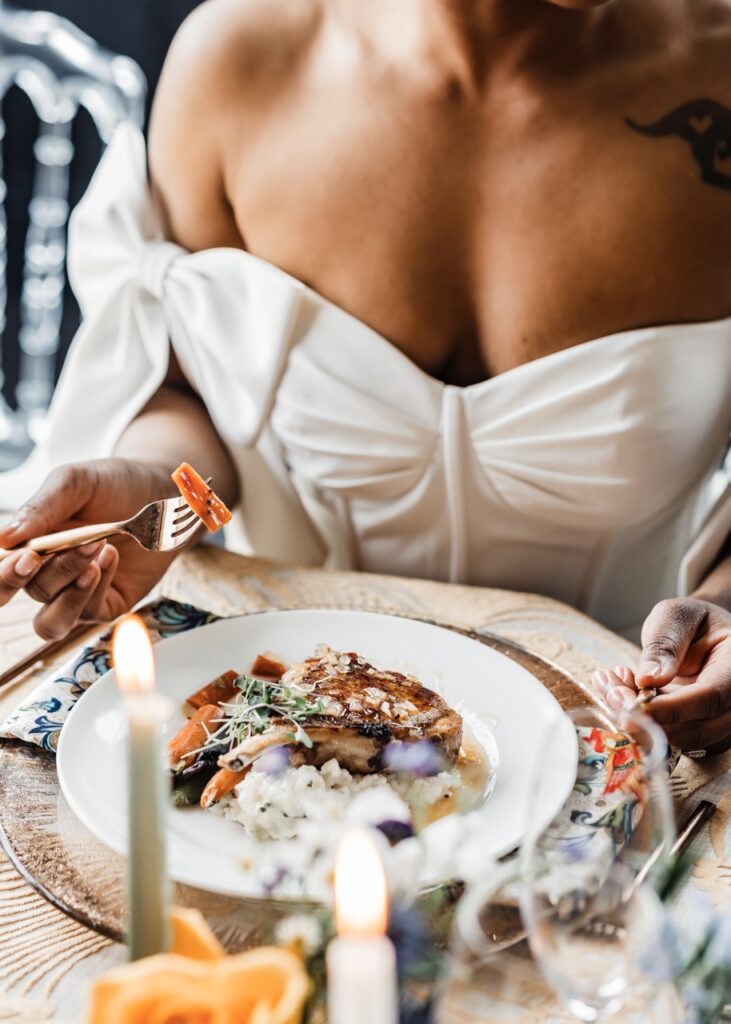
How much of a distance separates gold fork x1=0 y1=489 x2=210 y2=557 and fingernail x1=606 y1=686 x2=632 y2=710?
1.57ft

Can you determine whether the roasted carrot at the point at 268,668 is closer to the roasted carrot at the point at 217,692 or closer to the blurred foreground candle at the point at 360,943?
the roasted carrot at the point at 217,692

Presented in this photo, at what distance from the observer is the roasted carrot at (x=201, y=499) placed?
111cm

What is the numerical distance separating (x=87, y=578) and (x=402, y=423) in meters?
0.57

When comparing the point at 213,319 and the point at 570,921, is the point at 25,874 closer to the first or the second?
the point at 570,921

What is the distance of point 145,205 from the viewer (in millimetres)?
1653

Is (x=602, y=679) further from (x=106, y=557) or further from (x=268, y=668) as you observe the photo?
(x=106, y=557)

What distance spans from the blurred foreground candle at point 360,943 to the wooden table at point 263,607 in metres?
0.17

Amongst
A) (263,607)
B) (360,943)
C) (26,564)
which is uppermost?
(360,943)

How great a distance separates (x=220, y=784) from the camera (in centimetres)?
90

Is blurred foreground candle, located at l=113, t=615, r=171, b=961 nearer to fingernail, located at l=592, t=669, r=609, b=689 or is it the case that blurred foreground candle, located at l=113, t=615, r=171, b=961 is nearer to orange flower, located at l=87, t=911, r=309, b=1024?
orange flower, located at l=87, t=911, r=309, b=1024

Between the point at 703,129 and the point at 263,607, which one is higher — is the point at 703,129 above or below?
above

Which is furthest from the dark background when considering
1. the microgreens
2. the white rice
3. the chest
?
the white rice

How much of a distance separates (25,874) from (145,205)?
3.81 ft

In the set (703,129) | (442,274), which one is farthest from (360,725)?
(703,129)
